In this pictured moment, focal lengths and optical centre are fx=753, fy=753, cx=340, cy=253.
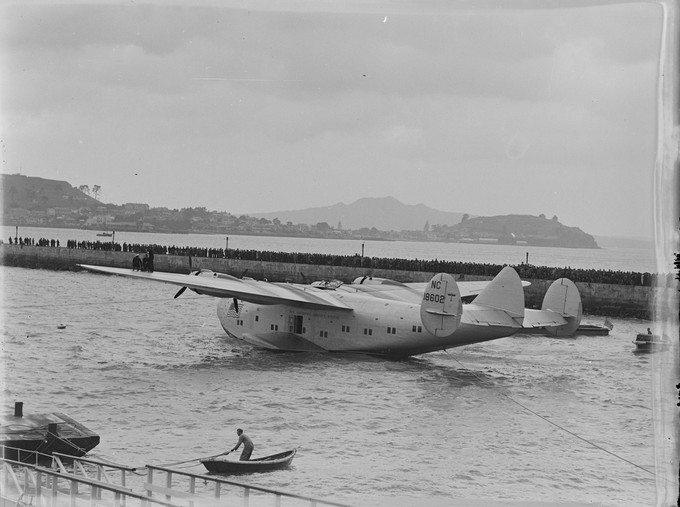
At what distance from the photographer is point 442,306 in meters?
29.4

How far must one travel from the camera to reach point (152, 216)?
17662 cm

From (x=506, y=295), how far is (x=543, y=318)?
9.02 ft

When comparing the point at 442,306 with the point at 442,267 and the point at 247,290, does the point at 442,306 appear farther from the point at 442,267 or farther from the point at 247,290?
the point at 442,267

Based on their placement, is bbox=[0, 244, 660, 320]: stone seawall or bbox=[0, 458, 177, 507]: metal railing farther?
bbox=[0, 244, 660, 320]: stone seawall

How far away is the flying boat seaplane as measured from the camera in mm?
30673

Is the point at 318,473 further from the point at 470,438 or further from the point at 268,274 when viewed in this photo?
the point at 268,274

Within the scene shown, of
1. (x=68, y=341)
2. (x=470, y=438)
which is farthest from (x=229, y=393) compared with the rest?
(x=68, y=341)

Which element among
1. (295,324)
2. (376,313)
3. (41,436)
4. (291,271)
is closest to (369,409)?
(376,313)

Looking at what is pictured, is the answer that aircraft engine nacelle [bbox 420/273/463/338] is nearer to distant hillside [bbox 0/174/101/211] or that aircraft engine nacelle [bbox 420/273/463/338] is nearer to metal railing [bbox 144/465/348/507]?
metal railing [bbox 144/465/348/507]

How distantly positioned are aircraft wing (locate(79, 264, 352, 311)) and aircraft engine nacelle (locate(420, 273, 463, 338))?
199 inches

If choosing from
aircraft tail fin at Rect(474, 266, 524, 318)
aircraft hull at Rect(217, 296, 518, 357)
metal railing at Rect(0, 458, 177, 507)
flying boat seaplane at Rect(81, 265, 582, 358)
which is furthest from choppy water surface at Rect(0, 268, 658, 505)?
metal railing at Rect(0, 458, 177, 507)

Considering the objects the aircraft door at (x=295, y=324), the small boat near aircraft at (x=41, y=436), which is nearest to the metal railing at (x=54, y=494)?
the small boat near aircraft at (x=41, y=436)

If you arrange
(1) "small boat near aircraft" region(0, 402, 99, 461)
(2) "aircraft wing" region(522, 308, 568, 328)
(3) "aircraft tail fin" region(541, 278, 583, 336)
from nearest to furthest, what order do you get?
(1) "small boat near aircraft" region(0, 402, 99, 461), (2) "aircraft wing" region(522, 308, 568, 328), (3) "aircraft tail fin" region(541, 278, 583, 336)

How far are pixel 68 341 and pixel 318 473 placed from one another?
24.9 meters
